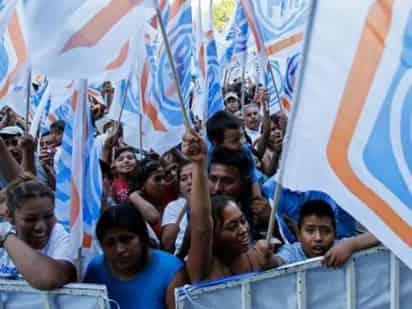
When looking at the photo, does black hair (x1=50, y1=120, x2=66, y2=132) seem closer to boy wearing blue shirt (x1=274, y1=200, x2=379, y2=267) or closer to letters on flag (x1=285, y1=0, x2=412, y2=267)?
boy wearing blue shirt (x1=274, y1=200, x2=379, y2=267)

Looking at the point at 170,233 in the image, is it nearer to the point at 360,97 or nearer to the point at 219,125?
the point at 219,125

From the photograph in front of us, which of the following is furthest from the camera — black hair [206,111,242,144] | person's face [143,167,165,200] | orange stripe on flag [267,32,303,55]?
orange stripe on flag [267,32,303,55]

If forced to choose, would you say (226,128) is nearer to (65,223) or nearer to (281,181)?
(65,223)

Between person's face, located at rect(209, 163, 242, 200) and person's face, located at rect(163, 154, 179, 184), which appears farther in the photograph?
person's face, located at rect(163, 154, 179, 184)

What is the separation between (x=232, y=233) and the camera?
353 cm

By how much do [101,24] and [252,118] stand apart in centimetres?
584

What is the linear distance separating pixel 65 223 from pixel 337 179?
159 centimetres

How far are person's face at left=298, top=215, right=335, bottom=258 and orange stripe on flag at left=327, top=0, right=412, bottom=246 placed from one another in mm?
1241

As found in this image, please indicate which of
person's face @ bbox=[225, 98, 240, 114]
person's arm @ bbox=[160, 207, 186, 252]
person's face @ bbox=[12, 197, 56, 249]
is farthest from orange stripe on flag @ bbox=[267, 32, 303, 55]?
person's face @ bbox=[225, 98, 240, 114]

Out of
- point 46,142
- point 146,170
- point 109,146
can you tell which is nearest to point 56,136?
point 46,142

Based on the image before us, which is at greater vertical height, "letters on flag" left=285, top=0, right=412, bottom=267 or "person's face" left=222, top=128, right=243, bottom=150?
"person's face" left=222, top=128, right=243, bottom=150

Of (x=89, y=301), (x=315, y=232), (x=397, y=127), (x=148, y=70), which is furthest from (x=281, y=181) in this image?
(x=148, y=70)

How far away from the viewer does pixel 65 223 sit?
387 centimetres

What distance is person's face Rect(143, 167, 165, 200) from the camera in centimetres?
536
